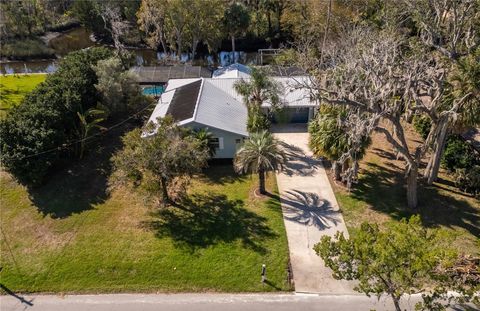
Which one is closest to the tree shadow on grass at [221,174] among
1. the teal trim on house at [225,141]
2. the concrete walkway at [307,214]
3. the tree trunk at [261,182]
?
the teal trim on house at [225,141]

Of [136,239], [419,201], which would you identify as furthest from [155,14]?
[419,201]

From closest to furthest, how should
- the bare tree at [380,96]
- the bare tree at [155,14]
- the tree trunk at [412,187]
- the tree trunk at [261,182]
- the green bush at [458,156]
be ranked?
the bare tree at [380,96] → the tree trunk at [412,187] → the tree trunk at [261,182] → the green bush at [458,156] → the bare tree at [155,14]

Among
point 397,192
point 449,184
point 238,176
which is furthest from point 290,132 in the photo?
point 449,184

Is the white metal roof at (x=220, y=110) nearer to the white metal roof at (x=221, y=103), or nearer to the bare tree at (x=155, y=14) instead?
the white metal roof at (x=221, y=103)

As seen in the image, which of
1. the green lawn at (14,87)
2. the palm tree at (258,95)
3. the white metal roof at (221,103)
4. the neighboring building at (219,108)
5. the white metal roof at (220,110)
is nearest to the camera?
the neighboring building at (219,108)

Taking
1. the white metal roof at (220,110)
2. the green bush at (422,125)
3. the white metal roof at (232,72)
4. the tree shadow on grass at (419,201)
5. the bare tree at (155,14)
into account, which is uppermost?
the bare tree at (155,14)

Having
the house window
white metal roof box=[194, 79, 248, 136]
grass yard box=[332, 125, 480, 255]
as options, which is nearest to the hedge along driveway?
the house window

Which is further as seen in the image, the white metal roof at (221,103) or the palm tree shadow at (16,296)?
the white metal roof at (221,103)

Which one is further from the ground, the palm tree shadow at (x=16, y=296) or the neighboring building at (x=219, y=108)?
the neighboring building at (x=219, y=108)
